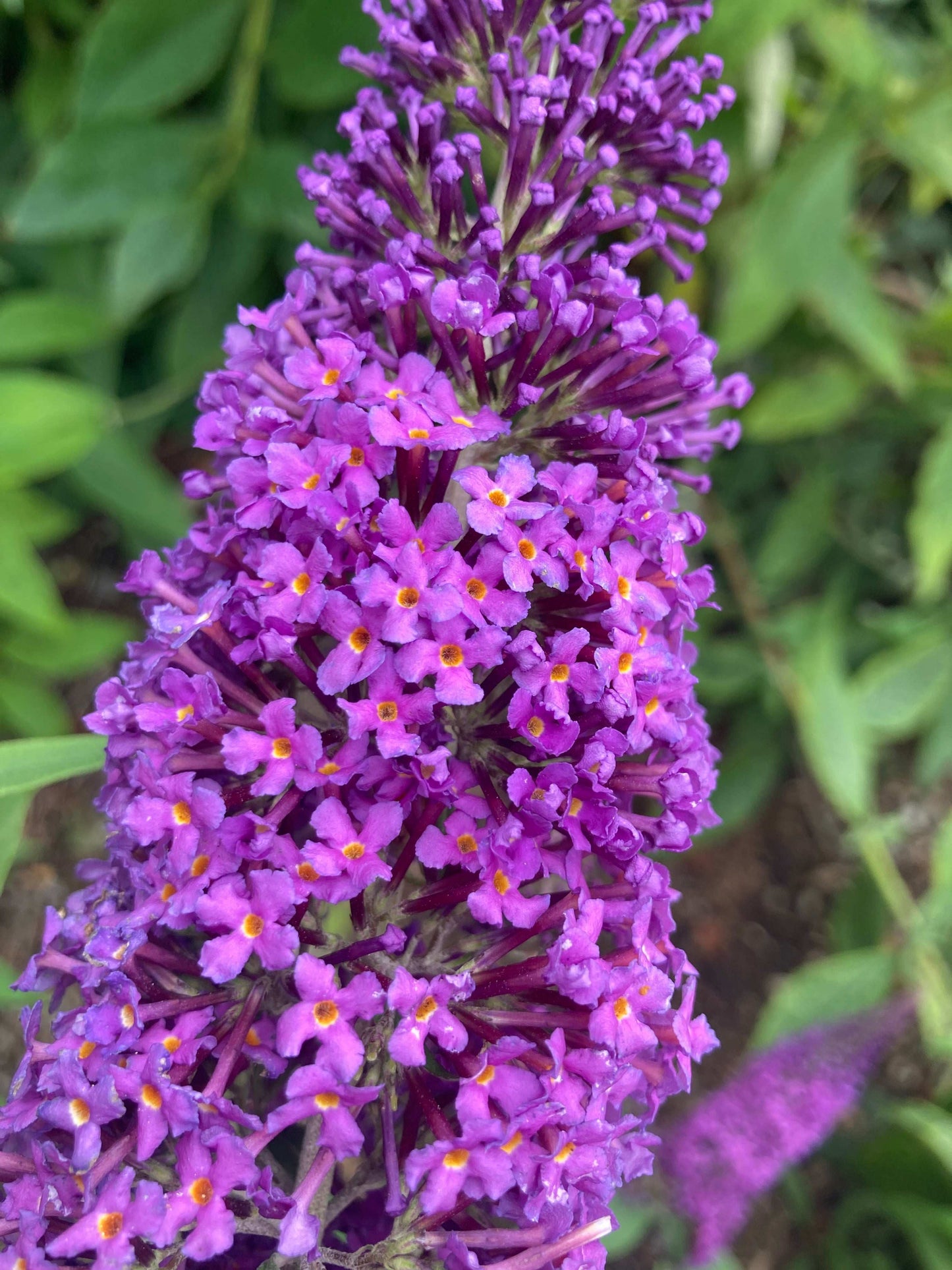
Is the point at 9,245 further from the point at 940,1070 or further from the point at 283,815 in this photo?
the point at 940,1070

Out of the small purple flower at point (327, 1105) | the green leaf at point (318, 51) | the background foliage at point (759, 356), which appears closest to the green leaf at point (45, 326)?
the background foliage at point (759, 356)

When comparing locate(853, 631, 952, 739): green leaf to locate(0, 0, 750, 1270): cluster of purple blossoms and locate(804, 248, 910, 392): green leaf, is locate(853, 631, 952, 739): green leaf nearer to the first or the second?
locate(804, 248, 910, 392): green leaf

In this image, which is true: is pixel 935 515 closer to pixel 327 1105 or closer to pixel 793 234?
pixel 793 234

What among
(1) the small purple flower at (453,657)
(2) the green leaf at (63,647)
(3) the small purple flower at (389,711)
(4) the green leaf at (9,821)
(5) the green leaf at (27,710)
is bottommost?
Answer: (5) the green leaf at (27,710)

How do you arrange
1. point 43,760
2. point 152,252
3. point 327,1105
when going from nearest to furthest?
point 327,1105, point 43,760, point 152,252

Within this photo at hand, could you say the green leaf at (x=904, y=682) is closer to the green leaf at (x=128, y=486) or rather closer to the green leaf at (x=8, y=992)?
the green leaf at (x=128, y=486)

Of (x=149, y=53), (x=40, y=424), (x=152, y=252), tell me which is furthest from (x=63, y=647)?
(x=149, y=53)
